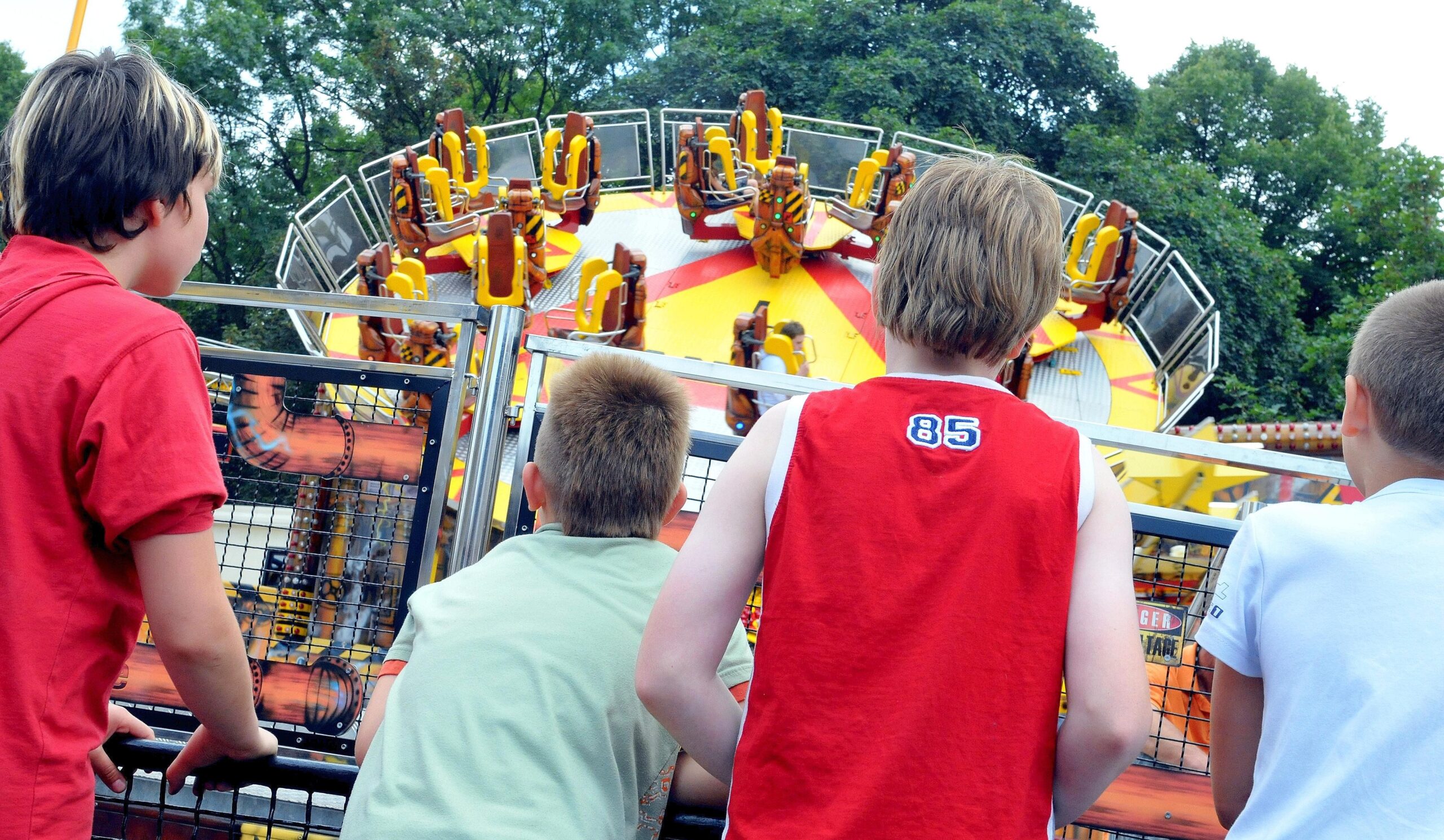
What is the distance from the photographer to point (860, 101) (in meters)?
21.9

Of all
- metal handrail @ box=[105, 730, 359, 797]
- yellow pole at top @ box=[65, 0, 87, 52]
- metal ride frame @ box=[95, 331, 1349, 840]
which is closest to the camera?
metal handrail @ box=[105, 730, 359, 797]

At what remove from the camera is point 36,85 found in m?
1.31

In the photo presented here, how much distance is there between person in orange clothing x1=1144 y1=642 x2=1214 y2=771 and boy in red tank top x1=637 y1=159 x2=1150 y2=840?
921 millimetres

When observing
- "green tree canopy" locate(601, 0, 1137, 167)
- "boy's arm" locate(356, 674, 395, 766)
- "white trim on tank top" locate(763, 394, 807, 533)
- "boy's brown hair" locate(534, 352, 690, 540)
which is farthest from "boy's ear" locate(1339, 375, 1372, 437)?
"green tree canopy" locate(601, 0, 1137, 167)

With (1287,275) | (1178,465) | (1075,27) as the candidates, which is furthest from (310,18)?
(1178,465)

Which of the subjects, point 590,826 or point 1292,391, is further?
point 1292,391

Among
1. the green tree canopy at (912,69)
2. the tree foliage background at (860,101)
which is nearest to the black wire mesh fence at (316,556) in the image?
the tree foliage background at (860,101)

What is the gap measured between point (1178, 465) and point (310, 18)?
23218mm

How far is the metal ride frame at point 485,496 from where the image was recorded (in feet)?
5.84

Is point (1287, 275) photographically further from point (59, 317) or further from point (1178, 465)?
point (59, 317)

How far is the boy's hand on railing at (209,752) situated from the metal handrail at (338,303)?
0.91 m

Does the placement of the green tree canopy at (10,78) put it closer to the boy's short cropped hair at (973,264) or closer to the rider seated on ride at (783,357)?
the rider seated on ride at (783,357)

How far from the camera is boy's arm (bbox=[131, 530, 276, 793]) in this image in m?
1.20

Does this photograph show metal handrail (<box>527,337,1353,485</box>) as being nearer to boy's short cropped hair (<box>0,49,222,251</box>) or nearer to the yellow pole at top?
boy's short cropped hair (<box>0,49,222,251</box>)
